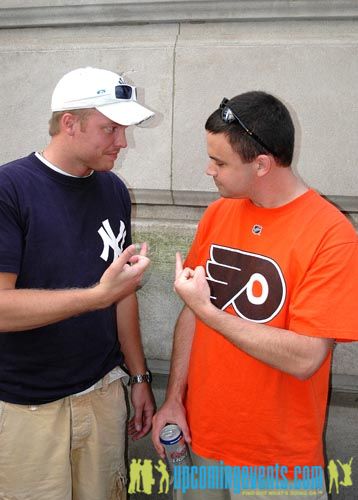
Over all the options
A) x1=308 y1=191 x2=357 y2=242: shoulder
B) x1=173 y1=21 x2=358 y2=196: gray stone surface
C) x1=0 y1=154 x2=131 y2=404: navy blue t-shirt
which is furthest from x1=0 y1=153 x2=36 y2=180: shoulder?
x1=173 y1=21 x2=358 y2=196: gray stone surface

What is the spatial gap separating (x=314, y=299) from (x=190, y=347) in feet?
2.52

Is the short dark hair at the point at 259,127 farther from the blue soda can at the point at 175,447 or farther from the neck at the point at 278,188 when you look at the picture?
the blue soda can at the point at 175,447

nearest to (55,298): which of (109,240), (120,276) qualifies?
(120,276)

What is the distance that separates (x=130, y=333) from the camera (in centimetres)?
266

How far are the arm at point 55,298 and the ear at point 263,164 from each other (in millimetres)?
555

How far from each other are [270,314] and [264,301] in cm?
5

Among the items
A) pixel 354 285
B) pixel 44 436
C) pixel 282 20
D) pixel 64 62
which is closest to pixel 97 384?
pixel 44 436

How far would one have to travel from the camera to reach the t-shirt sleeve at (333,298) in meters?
1.83

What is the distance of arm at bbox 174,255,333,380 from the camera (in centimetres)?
186

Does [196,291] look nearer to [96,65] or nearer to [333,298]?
[333,298]

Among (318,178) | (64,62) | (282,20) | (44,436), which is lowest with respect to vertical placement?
(44,436)

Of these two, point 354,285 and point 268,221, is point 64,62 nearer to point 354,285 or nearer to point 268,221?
point 268,221

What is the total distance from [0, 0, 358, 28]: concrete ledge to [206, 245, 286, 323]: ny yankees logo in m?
1.66

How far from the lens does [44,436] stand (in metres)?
2.25
